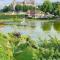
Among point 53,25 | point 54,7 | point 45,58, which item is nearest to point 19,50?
point 45,58

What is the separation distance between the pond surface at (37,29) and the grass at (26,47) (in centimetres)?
3

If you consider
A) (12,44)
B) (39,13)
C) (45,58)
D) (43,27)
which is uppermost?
(39,13)

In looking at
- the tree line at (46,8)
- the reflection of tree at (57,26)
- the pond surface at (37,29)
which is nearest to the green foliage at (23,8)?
the tree line at (46,8)

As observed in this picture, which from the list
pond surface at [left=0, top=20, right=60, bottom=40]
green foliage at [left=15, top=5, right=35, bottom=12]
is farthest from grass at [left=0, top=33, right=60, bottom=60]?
green foliage at [left=15, top=5, right=35, bottom=12]

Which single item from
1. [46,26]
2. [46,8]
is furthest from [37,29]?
[46,8]

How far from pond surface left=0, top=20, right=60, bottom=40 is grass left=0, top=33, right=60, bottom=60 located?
0.03m

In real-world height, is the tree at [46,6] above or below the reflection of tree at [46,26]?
above

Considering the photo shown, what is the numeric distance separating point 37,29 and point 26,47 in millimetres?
171

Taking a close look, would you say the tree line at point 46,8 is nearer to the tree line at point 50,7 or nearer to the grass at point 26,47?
the tree line at point 50,7

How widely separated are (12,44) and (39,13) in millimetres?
341

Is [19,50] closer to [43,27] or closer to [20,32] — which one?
[20,32]

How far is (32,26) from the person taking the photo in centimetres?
98

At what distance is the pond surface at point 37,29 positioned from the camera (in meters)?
0.96

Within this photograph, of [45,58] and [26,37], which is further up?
[26,37]
